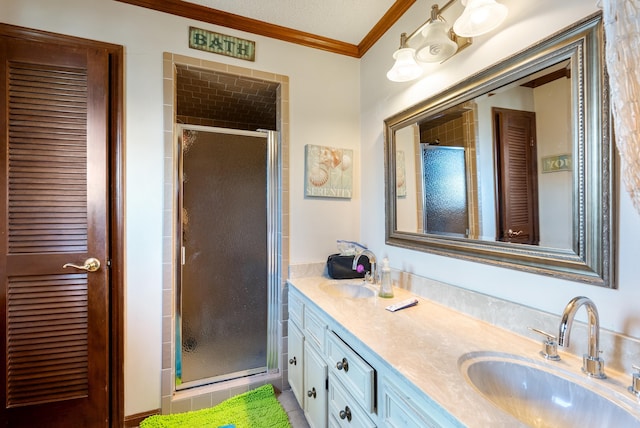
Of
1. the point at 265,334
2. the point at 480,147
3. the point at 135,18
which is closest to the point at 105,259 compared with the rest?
the point at 265,334

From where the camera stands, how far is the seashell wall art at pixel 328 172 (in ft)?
6.39

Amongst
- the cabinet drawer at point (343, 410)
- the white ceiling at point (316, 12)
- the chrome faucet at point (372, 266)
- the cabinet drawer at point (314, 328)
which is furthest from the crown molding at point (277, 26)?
the cabinet drawer at point (343, 410)

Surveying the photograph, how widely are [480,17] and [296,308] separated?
1.64 metres

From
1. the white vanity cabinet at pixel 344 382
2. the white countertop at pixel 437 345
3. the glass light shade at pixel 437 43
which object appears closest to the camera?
the white countertop at pixel 437 345

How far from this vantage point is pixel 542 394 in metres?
0.81

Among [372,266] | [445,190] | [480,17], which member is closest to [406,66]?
[480,17]

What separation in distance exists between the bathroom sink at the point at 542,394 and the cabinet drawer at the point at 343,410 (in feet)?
1.27

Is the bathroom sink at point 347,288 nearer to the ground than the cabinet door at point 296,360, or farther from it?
farther from it

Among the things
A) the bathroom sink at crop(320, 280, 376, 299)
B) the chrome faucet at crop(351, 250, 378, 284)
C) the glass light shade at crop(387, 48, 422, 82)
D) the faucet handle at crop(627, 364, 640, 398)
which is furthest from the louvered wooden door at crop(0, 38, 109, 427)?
the faucet handle at crop(627, 364, 640, 398)

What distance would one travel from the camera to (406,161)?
64.7 inches

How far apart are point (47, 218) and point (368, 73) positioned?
2.08 metres

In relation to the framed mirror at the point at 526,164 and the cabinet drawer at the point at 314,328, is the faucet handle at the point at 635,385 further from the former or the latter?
the cabinet drawer at the point at 314,328

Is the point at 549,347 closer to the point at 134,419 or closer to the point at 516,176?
the point at 516,176

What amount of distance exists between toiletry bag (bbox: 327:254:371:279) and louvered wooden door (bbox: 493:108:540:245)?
0.84 metres
